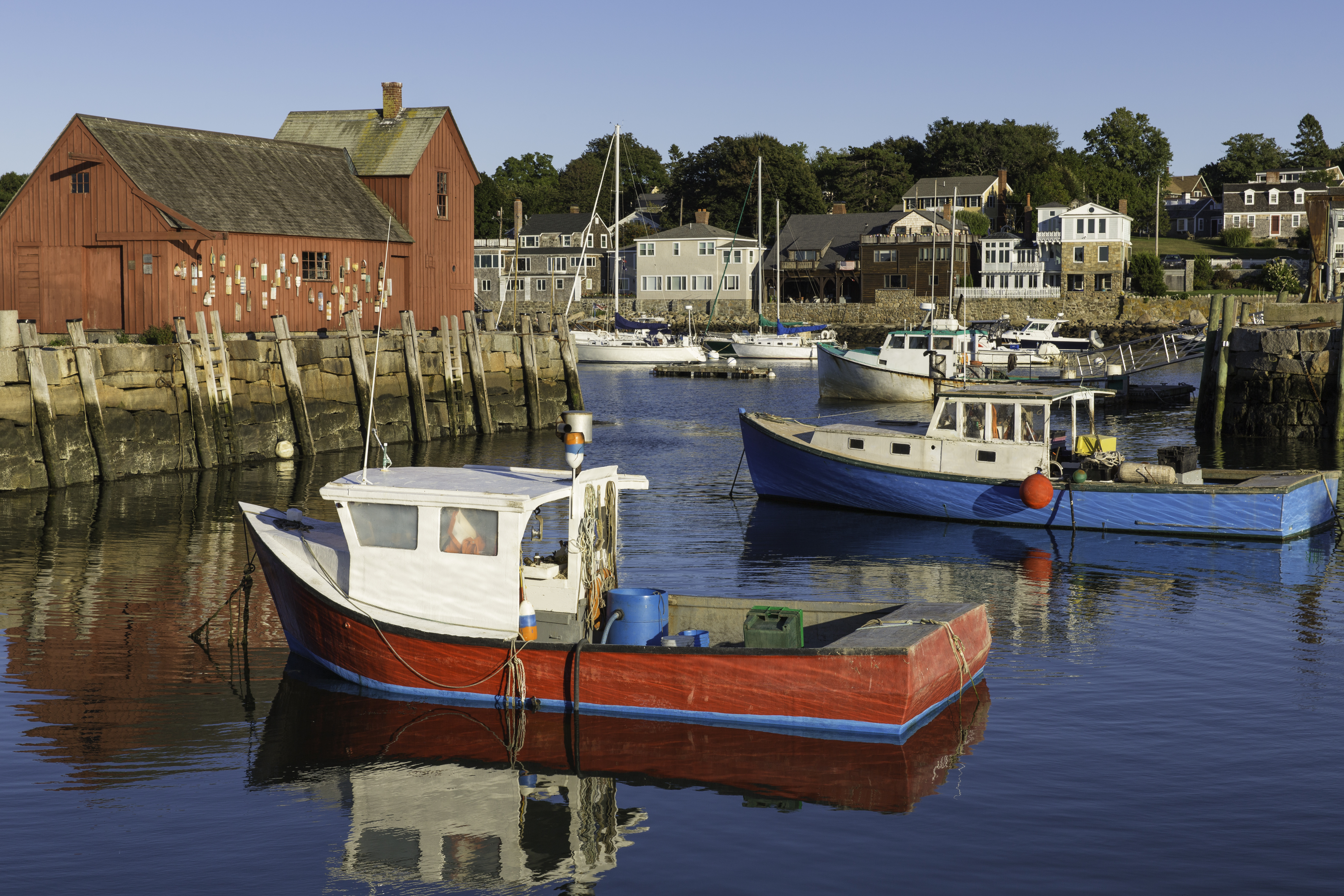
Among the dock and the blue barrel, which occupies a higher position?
the dock

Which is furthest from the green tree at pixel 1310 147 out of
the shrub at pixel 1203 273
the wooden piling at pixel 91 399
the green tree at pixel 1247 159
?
the wooden piling at pixel 91 399

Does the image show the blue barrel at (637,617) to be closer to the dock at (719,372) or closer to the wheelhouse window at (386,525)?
the wheelhouse window at (386,525)

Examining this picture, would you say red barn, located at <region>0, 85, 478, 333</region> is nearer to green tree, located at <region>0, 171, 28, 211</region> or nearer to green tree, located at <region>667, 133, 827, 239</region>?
green tree, located at <region>0, 171, 28, 211</region>

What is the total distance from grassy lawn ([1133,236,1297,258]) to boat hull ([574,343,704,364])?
55.2 m

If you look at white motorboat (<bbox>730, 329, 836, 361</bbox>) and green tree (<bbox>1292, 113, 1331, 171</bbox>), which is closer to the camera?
white motorboat (<bbox>730, 329, 836, 361</bbox>)

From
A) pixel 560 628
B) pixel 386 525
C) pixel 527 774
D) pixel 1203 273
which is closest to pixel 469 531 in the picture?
pixel 386 525

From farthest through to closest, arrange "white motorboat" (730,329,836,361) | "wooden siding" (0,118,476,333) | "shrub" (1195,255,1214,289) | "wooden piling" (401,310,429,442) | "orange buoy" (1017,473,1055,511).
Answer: "shrub" (1195,255,1214,289)
"white motorboat" (730,329,836,361)
"wooden piling" (401,310,429,442)
"wooden siding" (0,118,476,333)
"orange buoy" (1017,473,1055,511)

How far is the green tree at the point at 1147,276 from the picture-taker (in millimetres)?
106812

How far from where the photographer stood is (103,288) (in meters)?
40.4

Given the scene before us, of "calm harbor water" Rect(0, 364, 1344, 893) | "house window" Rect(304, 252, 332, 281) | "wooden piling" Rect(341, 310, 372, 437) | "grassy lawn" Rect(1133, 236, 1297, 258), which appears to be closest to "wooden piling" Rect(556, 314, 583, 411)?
"house window" Rect(304, 252, 332, 281)

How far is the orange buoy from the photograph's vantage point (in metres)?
24.9

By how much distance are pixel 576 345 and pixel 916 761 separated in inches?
3253

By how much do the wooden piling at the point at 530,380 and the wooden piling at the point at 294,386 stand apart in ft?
34.8

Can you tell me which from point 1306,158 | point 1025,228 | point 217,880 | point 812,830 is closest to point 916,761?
point 812,830
